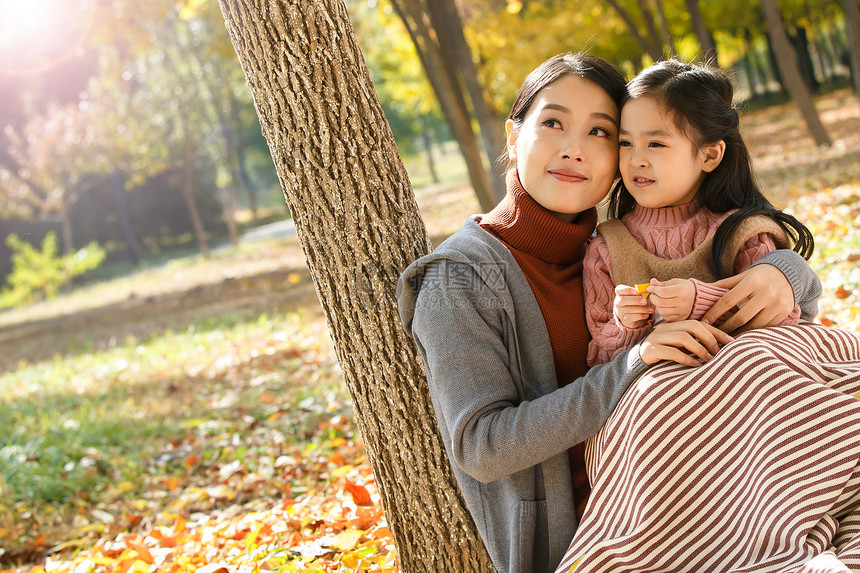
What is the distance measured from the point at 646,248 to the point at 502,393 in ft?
2.32

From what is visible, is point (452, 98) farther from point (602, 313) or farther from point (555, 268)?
point (602, 313)

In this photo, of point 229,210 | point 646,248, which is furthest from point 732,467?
point 229,210

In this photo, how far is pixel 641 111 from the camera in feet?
6.75

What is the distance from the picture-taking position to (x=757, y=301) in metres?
1.81

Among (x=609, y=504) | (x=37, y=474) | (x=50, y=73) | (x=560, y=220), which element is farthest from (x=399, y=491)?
(x=50, y=73)

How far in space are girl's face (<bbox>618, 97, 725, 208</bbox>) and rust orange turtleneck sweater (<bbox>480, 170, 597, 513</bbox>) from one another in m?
0.21

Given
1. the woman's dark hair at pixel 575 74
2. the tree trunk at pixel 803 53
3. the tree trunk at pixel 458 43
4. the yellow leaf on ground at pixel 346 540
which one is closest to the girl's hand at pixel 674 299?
the woman's dark hair at pixel 575 74

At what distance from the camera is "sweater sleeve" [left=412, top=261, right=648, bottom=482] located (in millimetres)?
1772

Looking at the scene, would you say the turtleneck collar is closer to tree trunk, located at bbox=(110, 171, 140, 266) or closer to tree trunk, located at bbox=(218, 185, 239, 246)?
tree trunk, located at bbox=(218, 185, 239, 246)

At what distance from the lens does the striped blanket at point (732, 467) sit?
1548 mm

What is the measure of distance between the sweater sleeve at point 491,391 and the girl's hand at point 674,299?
14 cm

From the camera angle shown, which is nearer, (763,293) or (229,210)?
(763,293)

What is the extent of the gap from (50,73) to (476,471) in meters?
29.0

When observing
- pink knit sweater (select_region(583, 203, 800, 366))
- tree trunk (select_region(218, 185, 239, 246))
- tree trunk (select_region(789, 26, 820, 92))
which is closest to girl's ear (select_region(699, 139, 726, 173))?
pink knit sweater (select_region(583, 203, 800, 366))
